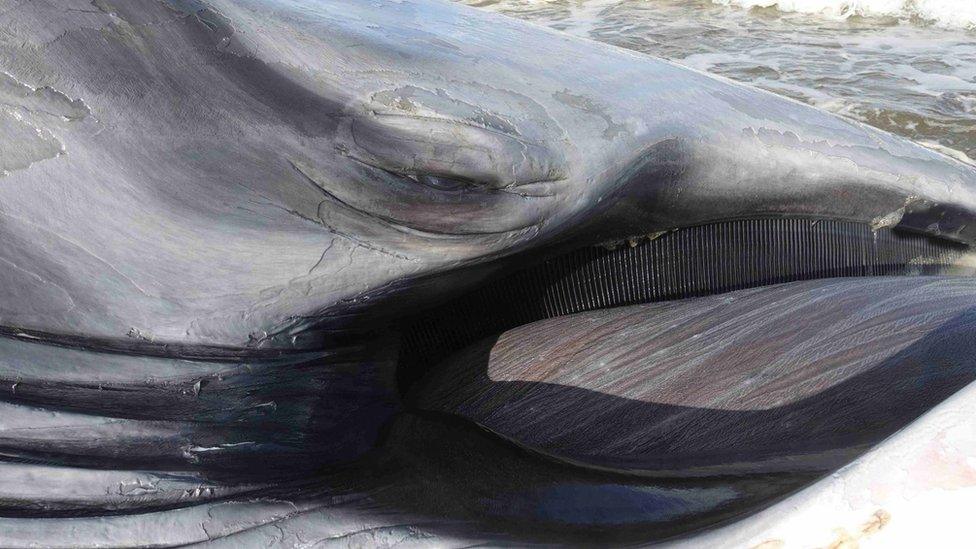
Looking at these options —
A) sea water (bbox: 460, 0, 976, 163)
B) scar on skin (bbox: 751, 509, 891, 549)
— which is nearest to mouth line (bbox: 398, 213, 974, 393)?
scar on skin (bbox: 751, 509, 891, 549)

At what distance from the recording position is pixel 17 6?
134 cm

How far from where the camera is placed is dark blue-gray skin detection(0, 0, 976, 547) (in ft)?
4.36

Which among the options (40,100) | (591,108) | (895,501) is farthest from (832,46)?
(40,100)

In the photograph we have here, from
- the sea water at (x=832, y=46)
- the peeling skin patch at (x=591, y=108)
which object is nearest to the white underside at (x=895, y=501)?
the peeling skin patch at (x=591, y=108)

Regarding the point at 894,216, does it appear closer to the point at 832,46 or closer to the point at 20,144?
the point at 20,144

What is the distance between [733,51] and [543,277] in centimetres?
504

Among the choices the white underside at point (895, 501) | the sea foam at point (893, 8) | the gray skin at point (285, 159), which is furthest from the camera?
the sea foam at point (893, 8)

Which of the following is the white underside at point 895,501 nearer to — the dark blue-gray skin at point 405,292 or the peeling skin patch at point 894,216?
the dark blue-gray skin at point 405,292

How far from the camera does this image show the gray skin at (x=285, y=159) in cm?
133

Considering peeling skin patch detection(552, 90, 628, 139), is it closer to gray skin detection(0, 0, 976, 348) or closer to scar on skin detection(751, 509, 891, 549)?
gray skin detection(0, 0, 976, 348)

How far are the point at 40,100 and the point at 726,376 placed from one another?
1347mm

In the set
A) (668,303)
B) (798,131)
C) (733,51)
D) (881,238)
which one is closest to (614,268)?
(668,303)

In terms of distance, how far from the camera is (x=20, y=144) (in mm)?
1301

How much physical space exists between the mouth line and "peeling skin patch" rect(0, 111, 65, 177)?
716 millimetres
